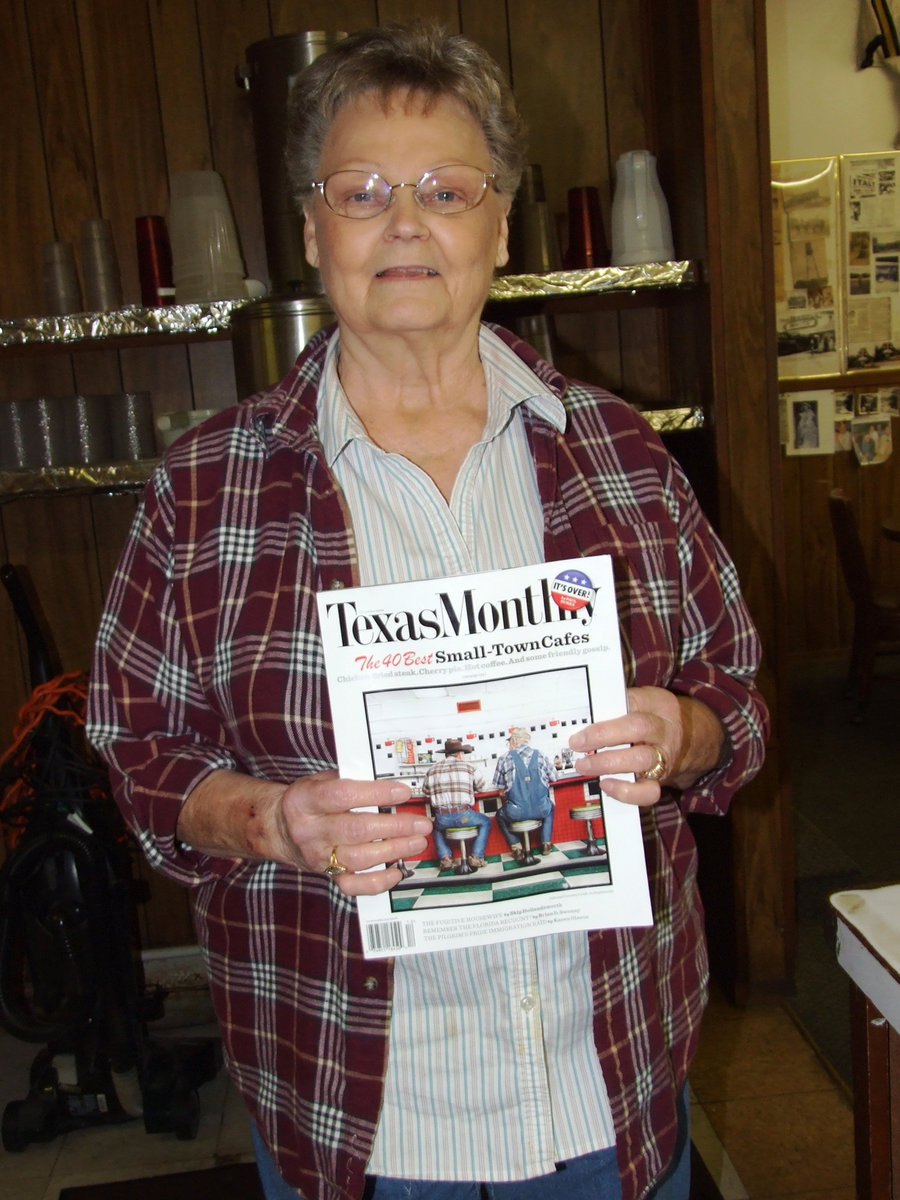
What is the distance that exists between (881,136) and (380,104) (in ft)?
15.1

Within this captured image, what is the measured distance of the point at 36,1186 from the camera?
87.8 inches

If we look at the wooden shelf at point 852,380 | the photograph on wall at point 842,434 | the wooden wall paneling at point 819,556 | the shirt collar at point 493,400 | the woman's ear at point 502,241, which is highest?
the woman's ear at point 502,241

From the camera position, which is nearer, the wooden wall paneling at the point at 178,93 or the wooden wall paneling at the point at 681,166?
the wooden wall paneling at the point at 681,166

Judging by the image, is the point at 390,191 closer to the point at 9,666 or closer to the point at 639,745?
the point at 639,745

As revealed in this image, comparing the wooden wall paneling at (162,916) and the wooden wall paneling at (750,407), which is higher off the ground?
the wooden wall paneling at (750,407)

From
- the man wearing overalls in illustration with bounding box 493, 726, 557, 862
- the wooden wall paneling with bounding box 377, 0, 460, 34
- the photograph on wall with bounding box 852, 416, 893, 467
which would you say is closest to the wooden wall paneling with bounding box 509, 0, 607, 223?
the wooden wall paneling with bounding box 377, 0, 460, 34

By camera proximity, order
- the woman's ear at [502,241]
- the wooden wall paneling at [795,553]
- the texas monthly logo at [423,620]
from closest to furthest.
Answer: the texas monthly logo at [423,620] < the woman's ear at [502,241] < the wooden wall paneling at [795,553]

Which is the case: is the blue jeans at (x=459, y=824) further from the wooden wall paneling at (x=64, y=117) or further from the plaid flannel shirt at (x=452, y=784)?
the wooden wall paneling at (x=64, y=117)

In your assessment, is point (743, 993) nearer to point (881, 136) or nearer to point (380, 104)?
point (380, 104)

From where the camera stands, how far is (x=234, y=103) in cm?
268

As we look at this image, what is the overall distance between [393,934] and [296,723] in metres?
0.22

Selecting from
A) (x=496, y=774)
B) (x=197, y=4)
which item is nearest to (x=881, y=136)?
(x=197, y=4)

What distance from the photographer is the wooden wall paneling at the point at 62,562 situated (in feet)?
9.23

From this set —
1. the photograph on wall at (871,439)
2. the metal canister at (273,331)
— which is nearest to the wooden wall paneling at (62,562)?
the metal canister at (273,331)
